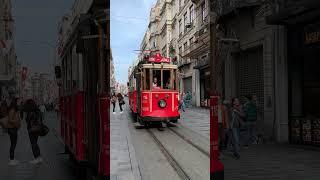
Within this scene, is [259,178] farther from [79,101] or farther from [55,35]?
[55,35]

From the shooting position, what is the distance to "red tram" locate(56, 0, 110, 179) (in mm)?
3078

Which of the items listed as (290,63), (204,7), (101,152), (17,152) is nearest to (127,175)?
(101,152)

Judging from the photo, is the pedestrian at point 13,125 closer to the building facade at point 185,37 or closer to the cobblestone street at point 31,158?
the cobblestone street at point 31,158

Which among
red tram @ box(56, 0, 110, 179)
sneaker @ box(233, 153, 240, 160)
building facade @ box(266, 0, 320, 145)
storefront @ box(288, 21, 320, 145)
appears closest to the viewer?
red tram @ box(56, 0, 110, 179)

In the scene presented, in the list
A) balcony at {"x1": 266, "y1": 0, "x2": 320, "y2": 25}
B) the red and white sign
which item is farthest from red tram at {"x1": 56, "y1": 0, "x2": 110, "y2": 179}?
balcony at {"x1": 266, "y1": 0, "x2": 320, "y2": 25}

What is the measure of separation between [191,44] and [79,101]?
1764 mm

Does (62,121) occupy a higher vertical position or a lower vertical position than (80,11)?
lower

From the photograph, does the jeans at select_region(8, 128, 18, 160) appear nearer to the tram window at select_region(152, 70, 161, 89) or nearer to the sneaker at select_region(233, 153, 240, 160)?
the tram window at select_region(152, 70, 161, 89)

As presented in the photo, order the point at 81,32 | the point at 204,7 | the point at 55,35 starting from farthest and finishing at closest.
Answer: the point at 55,35
the point at 81,32
the point at 204,7

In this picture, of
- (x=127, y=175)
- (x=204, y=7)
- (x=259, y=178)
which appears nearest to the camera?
(x=204, y=7)

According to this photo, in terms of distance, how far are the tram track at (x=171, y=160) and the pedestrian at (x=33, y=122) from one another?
1118 mm

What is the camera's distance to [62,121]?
253 inches

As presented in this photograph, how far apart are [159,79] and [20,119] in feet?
5.16

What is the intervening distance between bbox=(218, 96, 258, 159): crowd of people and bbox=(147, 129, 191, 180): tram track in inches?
14.9
